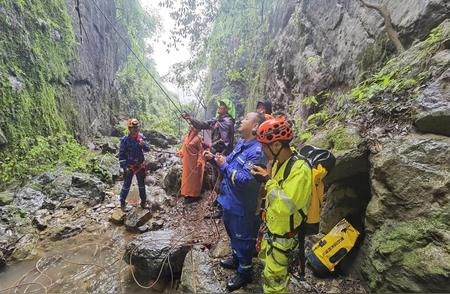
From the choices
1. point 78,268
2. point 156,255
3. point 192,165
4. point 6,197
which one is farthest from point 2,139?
point 156,255

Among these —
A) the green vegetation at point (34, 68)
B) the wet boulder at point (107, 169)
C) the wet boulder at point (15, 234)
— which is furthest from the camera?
the wet boulder at point (107, 169)

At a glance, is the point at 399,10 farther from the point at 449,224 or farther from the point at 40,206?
the point at 40,206

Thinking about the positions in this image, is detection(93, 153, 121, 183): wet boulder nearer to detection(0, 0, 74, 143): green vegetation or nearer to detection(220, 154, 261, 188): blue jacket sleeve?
detection(0, 0, 74, 143): green vegetation

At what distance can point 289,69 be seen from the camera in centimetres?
927

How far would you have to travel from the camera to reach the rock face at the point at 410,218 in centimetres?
237

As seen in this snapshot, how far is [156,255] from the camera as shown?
13.3 feet

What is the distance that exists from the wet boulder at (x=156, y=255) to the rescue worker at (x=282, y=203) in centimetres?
188

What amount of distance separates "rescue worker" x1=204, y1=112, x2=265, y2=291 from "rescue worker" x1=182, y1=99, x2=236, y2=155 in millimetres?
2514

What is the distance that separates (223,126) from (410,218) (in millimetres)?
4027

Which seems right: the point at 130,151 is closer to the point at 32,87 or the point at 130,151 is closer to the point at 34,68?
the point at 32,87

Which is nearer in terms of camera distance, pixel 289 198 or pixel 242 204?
pixel 289 198

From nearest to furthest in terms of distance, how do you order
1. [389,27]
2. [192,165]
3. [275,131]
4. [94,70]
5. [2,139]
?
[275,131] → [389,27] → [192,165] → [2,139] → [94,70]

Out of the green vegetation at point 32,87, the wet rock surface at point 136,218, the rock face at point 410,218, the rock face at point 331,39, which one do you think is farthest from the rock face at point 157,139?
the rock face at point 410,218

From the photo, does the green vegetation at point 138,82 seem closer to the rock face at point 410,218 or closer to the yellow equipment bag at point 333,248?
the yellow equipment bag at point 333,248
